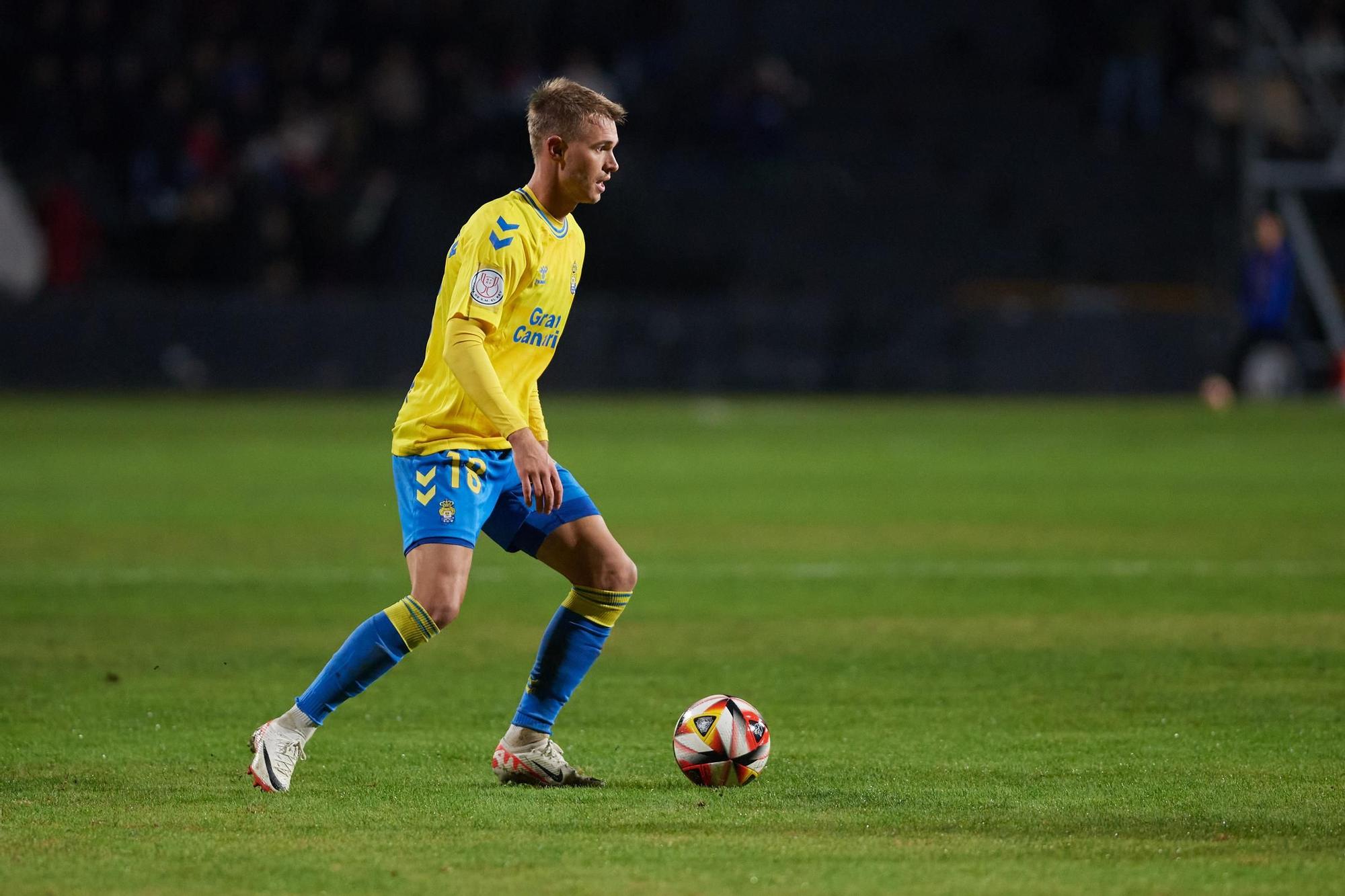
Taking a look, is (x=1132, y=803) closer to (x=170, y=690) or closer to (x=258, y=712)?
(x=258, y=712)

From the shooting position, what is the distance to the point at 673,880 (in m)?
4.66

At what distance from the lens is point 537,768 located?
598cm

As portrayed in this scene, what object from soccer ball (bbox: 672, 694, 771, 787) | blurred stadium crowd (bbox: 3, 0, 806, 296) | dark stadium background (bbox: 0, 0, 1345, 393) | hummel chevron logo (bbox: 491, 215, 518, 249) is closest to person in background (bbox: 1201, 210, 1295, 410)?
dark stadium background (bbox: 0, 0, 1345, 393)

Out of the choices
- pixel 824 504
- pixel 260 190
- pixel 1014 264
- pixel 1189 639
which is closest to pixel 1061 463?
pixel 824 504

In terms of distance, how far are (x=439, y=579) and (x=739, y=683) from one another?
2622 mm

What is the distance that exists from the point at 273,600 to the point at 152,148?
64.4 feet

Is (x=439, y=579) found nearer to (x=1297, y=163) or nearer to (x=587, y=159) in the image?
(x=587, y=159)

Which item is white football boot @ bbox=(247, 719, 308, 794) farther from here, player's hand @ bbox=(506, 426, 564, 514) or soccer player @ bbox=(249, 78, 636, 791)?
player's hand @ bbox=(506, 426, 564, 514)

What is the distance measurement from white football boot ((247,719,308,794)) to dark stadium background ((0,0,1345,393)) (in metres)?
21.8

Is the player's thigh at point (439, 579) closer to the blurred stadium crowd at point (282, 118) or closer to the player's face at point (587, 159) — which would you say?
the player's face at point (587, 159)

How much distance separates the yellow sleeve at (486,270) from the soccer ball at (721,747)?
144 centimetres

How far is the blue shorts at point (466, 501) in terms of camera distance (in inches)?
229

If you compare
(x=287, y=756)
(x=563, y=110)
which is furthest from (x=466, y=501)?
(x=563, y=110)

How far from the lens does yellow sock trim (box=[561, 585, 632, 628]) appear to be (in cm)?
621
